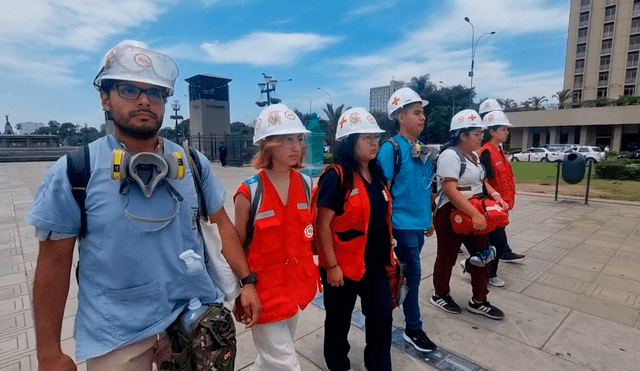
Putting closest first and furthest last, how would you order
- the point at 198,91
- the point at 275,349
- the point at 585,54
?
the point at 275,349 < the point at 198,91 < the point at 585,54

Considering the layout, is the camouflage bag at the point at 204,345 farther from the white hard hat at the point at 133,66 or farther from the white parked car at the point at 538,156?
the white parked car at the point at 538,156

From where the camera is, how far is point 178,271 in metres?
1.43

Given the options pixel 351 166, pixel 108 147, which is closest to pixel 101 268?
pixel 108 147

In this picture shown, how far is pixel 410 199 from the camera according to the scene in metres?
2.68

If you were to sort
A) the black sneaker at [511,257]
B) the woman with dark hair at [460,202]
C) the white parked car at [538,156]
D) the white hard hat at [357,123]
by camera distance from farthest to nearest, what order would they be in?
the white parked car at [538,156] → the black sneaker at [511,257] → the woman with dark hair at [460,202] → the white hard hat at [357,123]

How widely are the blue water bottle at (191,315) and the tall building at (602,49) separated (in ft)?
212

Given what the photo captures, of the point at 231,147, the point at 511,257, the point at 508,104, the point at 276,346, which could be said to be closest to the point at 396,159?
the point at 276,346

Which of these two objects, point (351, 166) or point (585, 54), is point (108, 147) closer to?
point (351, 166)

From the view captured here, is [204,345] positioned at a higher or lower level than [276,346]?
higher

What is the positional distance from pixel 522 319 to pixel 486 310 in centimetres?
34

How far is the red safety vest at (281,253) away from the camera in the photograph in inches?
73.6

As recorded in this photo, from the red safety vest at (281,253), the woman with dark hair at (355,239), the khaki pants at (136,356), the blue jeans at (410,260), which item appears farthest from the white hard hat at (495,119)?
the khaki pants at (136,356)

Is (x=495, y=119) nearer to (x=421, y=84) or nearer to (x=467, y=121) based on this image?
(x=467, y=121)

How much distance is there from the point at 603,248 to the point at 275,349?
573 cm
